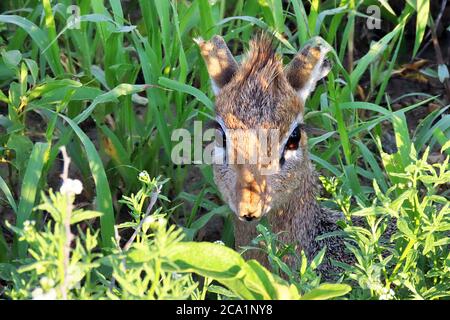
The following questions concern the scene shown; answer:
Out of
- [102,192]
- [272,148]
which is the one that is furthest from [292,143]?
[102,192]

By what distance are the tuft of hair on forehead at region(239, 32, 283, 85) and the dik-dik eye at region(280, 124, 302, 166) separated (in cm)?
22

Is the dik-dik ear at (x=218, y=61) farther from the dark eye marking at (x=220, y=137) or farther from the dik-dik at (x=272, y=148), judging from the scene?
the dark eye marking at (x=220, y=137)

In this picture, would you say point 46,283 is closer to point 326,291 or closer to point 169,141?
point 326,291

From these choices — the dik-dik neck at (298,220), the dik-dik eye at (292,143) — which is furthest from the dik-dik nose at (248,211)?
the dik-dik neck at (298,220)

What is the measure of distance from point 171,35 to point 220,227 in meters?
0.98

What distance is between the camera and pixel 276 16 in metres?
4.21

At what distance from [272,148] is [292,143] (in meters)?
0.17

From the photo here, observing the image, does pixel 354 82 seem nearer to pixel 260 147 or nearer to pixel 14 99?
pixel 260 147

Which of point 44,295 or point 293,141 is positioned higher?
point 293,141

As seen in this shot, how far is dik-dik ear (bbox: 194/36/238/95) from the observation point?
3.84 meters

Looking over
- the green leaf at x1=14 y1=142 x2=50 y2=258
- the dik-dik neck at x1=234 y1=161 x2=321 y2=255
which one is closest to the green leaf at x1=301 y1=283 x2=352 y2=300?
the dik-dik neck at x1=234 y1=161 x2=321 y2=255

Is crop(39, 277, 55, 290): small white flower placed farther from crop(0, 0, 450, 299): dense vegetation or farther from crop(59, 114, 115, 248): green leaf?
crop(59, 114, 115, 248): green leaf

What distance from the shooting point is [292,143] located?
3.59 m
